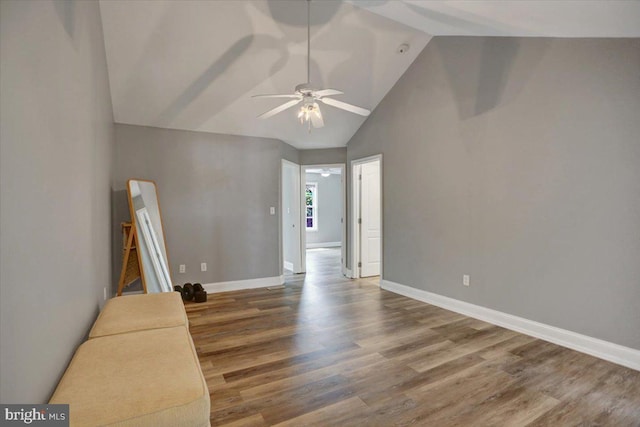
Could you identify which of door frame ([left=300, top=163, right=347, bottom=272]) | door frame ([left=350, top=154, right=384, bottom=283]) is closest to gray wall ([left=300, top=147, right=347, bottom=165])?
door frame ([left=300, top=163, right=347, bottom=272])

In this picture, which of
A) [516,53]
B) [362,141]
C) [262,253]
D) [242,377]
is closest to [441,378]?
[242,377]

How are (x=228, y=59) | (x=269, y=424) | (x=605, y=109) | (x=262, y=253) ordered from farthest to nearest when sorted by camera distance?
(x=262, y=253) → (x=228, y=59) → (x=605, y=109) → (x=269, y=424)

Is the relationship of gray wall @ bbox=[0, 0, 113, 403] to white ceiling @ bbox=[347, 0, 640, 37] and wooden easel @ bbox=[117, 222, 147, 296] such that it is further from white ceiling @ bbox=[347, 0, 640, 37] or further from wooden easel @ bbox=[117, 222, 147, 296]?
white ceiling @ bbox=[347, 0, 640, 37]

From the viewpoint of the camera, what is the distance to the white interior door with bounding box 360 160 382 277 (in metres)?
5.67

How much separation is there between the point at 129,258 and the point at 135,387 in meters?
3.05

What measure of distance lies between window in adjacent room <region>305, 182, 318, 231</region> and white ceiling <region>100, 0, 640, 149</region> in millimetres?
5696

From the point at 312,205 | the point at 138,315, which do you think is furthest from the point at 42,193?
the point at 312,205

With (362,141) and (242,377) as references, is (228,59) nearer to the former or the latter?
(362,141)

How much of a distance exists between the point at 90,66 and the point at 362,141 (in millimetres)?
3871

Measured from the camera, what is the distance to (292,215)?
6234 millimetres

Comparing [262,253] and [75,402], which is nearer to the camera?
[75,402]

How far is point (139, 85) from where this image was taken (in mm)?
3701

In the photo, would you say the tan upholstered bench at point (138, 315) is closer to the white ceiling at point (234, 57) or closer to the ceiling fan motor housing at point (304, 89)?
the ceiling fan motor housing at point (304, 89)

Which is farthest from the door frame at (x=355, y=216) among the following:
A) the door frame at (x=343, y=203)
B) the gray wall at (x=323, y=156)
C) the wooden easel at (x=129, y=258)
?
the wooden easel at (x=129, y=258)
